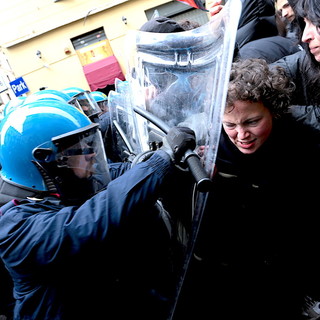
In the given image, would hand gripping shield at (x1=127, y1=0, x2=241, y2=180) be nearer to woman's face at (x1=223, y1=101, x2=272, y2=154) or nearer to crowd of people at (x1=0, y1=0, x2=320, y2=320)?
crowd of people at (x1=0, y1=0, x2=320, y2=320)

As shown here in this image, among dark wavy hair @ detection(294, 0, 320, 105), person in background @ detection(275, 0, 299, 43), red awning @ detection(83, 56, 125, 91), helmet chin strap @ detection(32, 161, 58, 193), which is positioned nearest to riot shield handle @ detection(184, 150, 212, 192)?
helmet chin strap @ detection(32, 161, 58, 193)

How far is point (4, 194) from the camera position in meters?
1.46

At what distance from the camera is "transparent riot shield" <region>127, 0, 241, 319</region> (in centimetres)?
90

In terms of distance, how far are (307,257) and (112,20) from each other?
1446 centimetres

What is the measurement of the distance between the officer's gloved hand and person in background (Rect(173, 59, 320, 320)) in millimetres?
442

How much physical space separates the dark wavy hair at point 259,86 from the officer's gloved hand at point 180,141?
1.49 feet

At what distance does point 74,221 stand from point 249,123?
99cm

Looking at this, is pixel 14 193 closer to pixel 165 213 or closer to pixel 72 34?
pixel 165 213

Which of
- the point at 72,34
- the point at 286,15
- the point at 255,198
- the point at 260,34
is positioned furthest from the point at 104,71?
the point at 255,198

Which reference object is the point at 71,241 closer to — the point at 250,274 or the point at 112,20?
the point at 250,274

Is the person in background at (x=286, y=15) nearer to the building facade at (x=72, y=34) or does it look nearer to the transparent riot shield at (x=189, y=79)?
the transparent riot shield at (x=189, y=79)

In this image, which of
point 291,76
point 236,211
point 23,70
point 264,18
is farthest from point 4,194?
point 23,70

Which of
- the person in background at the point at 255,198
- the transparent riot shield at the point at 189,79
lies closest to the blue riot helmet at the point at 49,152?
the transparent riot shield at the point at 189,79

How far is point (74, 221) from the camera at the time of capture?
119cm
